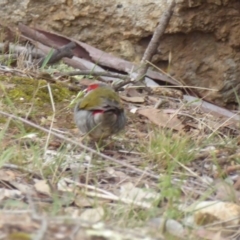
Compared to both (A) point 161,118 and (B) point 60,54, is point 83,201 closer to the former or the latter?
(A) point 161,118

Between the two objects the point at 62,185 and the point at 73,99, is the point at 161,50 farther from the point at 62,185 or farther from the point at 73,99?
the point at 62,185

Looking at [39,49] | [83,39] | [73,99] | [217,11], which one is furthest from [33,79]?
[217,11]

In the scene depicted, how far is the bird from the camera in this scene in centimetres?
404

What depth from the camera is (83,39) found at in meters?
6.47

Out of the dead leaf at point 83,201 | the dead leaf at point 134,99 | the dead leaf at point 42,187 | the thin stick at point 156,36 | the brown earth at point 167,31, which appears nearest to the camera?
the dead leaf at point 83,201

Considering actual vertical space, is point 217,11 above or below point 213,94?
above

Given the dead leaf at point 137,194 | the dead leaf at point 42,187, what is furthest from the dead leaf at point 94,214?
the dead leaf at point 42,187

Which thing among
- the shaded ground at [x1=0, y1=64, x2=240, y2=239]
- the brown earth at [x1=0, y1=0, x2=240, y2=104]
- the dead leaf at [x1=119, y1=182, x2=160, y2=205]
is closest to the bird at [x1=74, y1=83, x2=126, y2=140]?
the shaded ground at [x1=0, y1=64, x2=240, y2=239]

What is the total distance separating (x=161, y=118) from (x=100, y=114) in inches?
40.2

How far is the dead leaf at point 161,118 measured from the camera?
4863mm

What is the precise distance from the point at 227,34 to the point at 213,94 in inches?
19.9

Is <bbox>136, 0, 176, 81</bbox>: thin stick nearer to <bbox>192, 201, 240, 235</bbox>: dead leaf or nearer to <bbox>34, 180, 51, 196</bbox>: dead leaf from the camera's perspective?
<bbox>34, 180, 51, 196</bbox>: dead leaf

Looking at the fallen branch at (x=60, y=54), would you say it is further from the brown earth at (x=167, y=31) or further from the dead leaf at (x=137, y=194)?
the dead leaf at (x=137, y=194)

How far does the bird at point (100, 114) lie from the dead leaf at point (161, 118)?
0.73m
